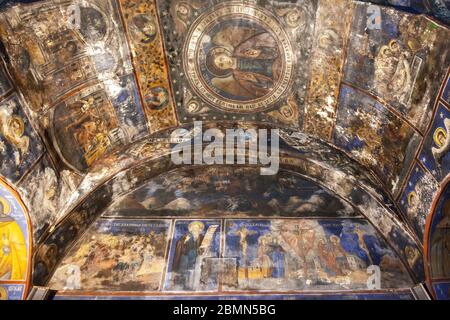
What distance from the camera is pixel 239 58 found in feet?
33.4

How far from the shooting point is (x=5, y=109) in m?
8.18

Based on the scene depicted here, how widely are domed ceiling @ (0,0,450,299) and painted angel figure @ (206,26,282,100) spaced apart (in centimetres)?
3

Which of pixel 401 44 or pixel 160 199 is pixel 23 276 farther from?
pixel 401 44

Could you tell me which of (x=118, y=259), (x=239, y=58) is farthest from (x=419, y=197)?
(x=118, y=259)

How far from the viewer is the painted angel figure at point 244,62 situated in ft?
32.3

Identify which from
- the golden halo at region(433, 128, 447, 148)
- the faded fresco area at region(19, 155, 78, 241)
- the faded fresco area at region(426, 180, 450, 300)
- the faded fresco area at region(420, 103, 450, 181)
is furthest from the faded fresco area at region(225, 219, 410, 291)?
the faded fresco area at region(19, 155, 78, 241)

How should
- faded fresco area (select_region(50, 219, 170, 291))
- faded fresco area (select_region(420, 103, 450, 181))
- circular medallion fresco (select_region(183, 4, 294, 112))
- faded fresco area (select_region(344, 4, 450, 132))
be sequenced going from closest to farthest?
faded fresco area (select_region(344, 4, 450, 132))
faded fresco area (select_region(420, 103, 450, 181))
faded fresco area (select_region(50, 219, 170, 291))
circular medallion fresco (select_region(183, 4, 294, 112))

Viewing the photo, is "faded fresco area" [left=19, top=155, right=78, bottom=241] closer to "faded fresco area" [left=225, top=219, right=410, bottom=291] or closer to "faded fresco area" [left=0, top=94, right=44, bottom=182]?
"faded fresco area" [left=0, top=94, right=44, bottom=182]

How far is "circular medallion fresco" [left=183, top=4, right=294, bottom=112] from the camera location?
962cm

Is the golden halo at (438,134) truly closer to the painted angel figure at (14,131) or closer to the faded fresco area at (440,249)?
the faded fresco area at (440,249)

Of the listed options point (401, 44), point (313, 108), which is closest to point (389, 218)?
point (313, 108)

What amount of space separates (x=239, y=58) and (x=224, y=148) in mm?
2489
